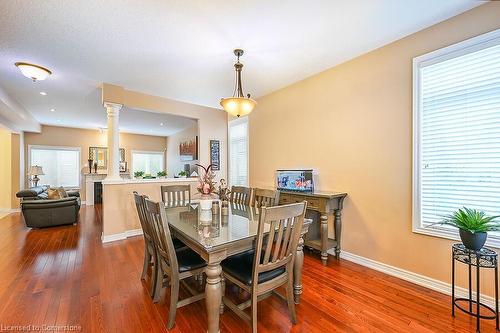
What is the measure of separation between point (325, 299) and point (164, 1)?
3.10m

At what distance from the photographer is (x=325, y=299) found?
2045 millimetres

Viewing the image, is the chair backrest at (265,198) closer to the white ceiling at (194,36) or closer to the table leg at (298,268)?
the table leg at (298,268)

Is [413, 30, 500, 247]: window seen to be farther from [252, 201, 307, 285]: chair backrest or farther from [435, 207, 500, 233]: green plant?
[252, 201, 307, 285]: chair backrest

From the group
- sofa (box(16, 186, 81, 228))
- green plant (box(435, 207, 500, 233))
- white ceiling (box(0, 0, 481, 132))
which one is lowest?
sofa (box(16, 186, 81, 228))

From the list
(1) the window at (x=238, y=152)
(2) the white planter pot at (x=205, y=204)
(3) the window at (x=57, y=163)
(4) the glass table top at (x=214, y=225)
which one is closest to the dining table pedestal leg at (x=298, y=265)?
(4) the glass table top at (x=214, y=225)

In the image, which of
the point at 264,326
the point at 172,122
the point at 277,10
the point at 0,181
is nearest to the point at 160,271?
the point at 264,326

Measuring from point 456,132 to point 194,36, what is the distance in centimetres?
288

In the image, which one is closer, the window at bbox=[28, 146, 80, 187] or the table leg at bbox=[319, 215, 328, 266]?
the table leg at bbox=[319, 215, 328, 266]

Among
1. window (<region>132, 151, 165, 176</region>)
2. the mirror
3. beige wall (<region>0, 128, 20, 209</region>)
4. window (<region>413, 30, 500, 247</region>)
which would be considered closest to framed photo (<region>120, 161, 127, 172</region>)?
window (<region>132, 151, 165, 176</region>)

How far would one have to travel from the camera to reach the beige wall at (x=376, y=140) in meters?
2.21

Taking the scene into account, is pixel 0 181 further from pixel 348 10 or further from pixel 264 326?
pixel 348 10

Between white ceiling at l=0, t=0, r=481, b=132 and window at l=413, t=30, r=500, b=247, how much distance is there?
1.48 feet

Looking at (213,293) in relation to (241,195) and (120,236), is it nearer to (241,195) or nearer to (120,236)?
(241,195)

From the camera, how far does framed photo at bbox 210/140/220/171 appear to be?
514cm
